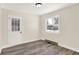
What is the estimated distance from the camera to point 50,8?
1456mm

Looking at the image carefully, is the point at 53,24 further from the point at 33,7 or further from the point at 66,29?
the point at 33,7

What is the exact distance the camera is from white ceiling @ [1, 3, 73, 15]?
134cm

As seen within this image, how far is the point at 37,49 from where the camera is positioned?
1505mm

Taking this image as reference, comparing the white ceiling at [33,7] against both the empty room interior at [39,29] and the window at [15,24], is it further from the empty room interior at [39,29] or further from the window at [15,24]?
the window at [15,24]

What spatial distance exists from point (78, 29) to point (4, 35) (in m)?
1.22

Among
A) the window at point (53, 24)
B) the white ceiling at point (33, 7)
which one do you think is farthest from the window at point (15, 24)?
the window at point (53, 24)

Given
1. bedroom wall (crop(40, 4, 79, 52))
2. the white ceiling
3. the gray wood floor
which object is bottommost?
the gray wood floor

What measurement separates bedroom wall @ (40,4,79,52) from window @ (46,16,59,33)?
0.18 feet

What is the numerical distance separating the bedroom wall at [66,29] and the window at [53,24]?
56mm

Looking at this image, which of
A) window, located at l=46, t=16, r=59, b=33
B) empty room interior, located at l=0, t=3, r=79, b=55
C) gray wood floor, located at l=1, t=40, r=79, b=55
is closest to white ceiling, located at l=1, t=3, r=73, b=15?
empty room interior, located at l=0, t=3, r=79, b=55

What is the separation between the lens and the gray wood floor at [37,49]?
56.1 inches

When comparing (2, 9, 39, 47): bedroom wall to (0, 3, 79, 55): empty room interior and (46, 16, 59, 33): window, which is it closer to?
(0, 3, 79, 55): empty room interior
